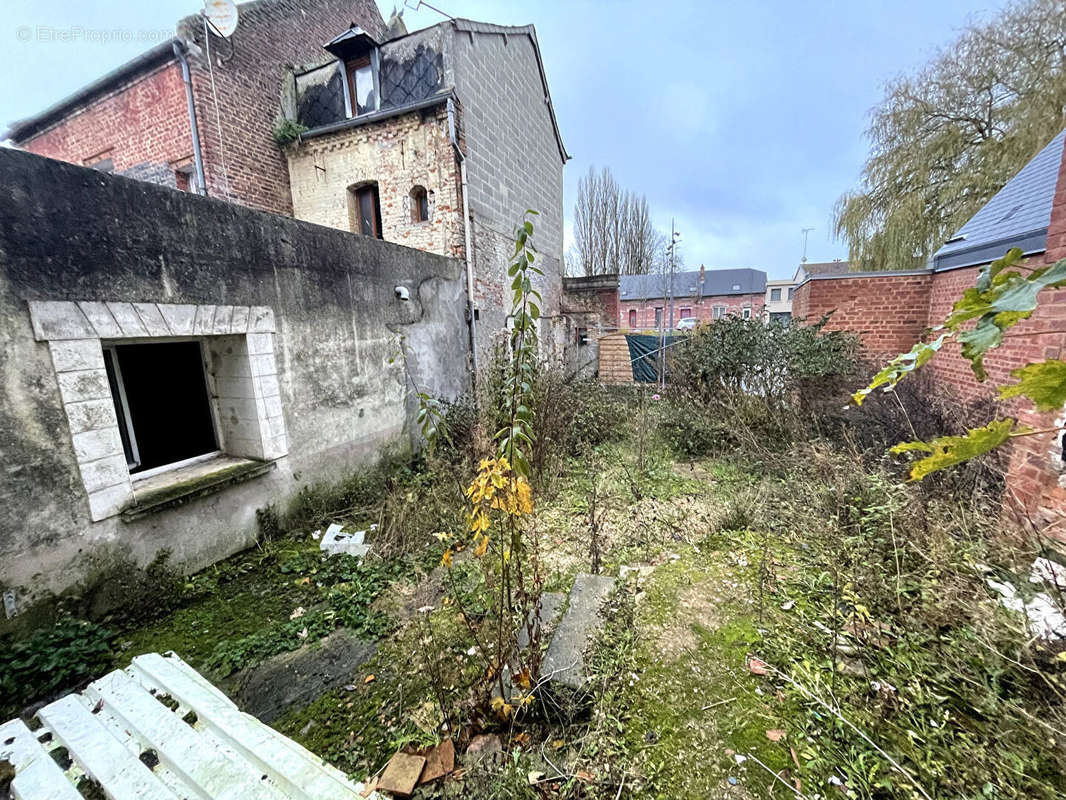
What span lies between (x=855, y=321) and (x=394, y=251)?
7636 mm

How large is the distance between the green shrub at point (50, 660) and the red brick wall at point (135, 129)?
8.64 m

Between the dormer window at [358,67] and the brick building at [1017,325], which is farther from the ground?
the dormer window at [358,67]

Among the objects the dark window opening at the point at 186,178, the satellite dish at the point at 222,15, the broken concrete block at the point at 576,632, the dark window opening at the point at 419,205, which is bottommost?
the broken concrete block at the point at 576,632

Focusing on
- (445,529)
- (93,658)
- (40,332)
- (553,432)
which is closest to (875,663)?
(445,529)

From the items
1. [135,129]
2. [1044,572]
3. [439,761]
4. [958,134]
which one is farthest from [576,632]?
[958,134]

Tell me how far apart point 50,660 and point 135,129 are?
10371 mm

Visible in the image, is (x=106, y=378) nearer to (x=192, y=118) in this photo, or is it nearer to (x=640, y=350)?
(x=192, y=118)

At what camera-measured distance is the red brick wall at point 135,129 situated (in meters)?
7.77

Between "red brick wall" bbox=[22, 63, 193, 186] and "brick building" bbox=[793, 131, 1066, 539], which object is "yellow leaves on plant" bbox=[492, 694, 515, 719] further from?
"red brick wall" bbox=[22, 63, 193, 186]

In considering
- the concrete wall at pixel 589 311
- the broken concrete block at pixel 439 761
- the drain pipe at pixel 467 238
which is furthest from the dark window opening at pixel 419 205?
the broken concrete block at pixel 439 761

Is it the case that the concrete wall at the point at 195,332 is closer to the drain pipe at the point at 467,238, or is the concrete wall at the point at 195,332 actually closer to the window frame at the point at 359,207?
the drain pipe at the point at 467,238

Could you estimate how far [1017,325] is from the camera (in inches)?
164

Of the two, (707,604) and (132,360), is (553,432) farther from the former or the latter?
(132,360)

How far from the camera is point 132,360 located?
3.60 meters
